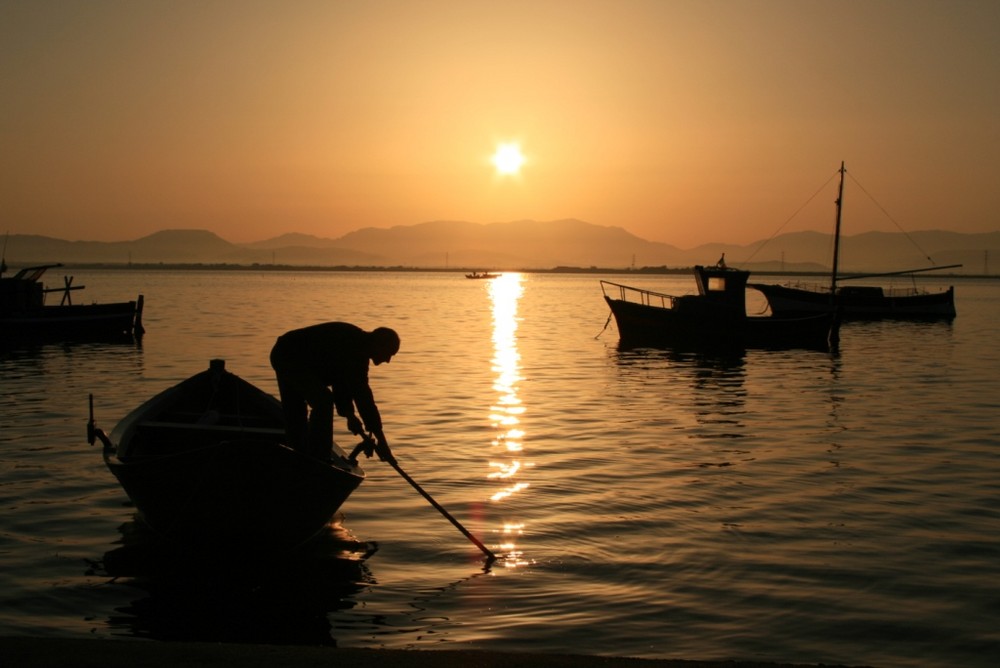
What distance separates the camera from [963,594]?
9.11 meters

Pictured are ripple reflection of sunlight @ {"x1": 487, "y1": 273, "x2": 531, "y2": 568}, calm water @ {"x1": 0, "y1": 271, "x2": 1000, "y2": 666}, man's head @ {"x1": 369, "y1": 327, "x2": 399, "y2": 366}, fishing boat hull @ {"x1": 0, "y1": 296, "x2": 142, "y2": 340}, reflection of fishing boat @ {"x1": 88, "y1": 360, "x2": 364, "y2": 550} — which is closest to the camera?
calm water @ {"x1": 0, "y1": 271, "x2": 1000, "y2": 666}

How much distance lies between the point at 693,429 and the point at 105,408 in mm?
13162

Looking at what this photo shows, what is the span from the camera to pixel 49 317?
137ft

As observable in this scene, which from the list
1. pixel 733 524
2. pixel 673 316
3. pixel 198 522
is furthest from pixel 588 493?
pixel 673 316

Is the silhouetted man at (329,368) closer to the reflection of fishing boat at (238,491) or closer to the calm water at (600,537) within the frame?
the reflection of fishing boat at (238,491)

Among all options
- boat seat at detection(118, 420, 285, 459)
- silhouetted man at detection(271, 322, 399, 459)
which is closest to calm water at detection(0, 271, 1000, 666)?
boat seat at detection(118, 420, 285, 459)

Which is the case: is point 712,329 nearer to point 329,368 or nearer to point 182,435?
point 182,435

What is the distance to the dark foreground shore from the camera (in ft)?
18.8

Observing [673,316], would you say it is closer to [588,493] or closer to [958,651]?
[588,493]

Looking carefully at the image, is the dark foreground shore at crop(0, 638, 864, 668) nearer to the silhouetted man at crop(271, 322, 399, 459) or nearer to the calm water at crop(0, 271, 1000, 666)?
the calm water at crop(0, 271, 1000, 666)

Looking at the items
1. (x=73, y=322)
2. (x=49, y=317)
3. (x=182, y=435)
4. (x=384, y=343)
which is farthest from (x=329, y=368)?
(x=73, y=322)

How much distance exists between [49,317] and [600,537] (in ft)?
121

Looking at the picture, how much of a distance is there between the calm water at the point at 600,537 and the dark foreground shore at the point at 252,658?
5.50 feet

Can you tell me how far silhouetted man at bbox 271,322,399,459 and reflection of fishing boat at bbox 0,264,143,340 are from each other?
32631 millimetres
